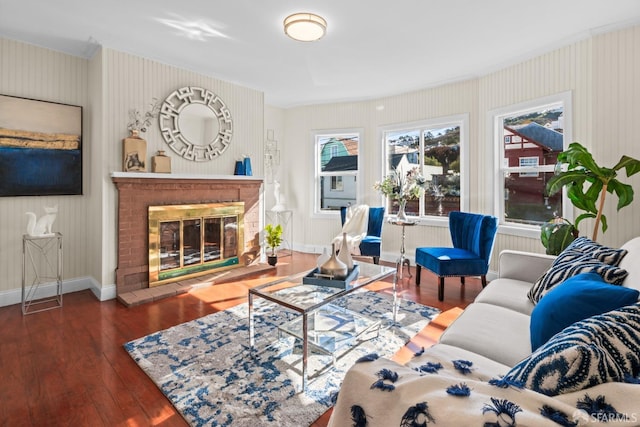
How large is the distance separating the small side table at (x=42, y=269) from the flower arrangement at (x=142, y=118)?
1.33 meters

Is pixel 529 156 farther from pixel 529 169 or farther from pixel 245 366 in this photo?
pixel 245 366

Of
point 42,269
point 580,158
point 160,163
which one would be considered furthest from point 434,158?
point 42,269

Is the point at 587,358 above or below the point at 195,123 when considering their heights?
below

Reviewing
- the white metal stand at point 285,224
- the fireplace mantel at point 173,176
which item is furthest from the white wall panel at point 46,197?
the white metal stand at point 285,224

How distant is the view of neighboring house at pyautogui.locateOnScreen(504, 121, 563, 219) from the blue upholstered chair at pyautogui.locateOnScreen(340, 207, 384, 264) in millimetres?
1687

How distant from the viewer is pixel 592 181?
288cm

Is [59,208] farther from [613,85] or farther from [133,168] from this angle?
[613,85]

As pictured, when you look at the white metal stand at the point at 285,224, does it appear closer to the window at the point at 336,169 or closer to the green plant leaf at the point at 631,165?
the window at the point at 336,169

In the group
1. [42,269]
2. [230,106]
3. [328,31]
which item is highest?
[328,31]

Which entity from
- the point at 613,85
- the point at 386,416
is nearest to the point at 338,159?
the point at 613,85

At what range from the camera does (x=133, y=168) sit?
3.53m

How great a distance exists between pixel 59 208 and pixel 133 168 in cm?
95

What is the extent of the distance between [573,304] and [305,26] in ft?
9.13

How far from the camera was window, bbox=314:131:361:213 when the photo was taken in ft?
18.5
